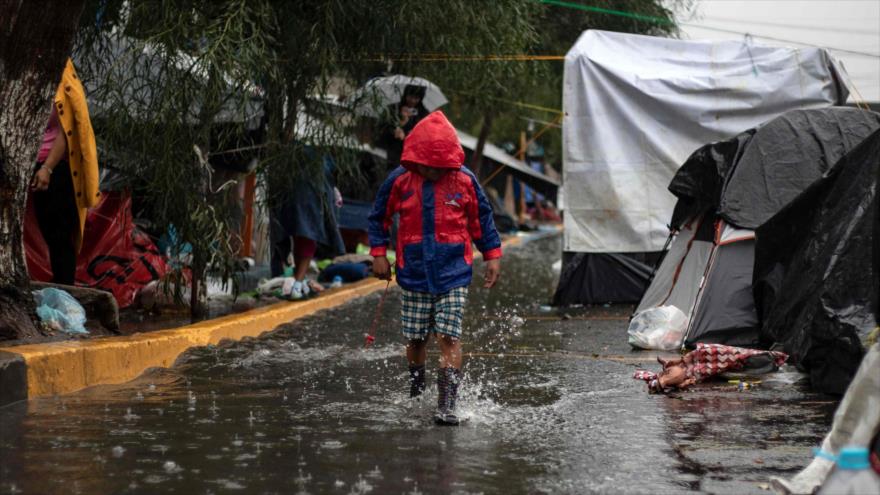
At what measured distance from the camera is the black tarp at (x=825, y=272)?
736 cm

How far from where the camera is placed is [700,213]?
11133mm

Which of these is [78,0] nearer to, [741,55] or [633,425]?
[633,425]

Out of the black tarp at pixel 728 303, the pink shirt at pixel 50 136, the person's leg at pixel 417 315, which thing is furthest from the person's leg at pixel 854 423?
the pink shirt at pixel 50 136

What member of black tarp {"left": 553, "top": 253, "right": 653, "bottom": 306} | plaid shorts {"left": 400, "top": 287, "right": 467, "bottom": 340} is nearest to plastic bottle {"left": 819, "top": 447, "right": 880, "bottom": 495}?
plaid shorts {"left": 400, "top": 287, "right": 467, "bottom": 340}

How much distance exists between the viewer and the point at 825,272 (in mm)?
8102

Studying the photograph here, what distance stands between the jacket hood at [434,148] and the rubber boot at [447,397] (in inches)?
43.1

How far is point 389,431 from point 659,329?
434cm

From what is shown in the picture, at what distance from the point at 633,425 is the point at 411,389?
1.31 metres

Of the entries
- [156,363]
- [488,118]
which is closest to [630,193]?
[156,363]

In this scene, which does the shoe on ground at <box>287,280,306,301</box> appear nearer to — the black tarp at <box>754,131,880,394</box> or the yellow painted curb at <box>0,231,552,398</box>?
the yellow painted curb at <box>0,231,552,398</box>

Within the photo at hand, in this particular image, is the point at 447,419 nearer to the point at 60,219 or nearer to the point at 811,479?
the point at 811,479

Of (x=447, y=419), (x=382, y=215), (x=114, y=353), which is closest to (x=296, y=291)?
(x=114, y=353)

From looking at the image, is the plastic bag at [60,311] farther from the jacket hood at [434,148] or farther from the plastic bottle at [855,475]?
the plastic bottle at [855,475]

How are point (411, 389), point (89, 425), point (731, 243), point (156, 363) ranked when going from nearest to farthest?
point (89, 425), point (411, 389), point (156, 363), point (731, 243)
